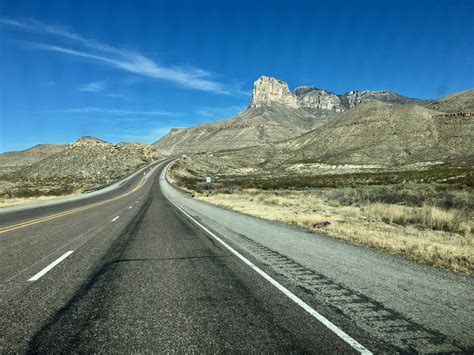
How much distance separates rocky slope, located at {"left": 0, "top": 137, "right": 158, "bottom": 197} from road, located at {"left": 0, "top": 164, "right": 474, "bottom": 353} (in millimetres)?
83377

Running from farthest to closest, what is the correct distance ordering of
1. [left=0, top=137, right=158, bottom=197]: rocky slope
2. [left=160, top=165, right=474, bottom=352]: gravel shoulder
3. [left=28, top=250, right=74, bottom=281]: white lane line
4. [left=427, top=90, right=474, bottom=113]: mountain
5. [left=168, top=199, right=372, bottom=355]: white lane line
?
[left=427, top=90, right=474, bottom=113]: mountain < [left=0, top=137, right=158, bottom=197]: rocky slope < [left=28, top=250, right=74, bottom=281]: white lane line < [left=160, top=165, right=474, bottom=352]: gravel shoulder < [left=168, top=199, right=372, bottom=355]: white lane line

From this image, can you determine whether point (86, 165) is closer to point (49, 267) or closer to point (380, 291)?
point (49, 267)

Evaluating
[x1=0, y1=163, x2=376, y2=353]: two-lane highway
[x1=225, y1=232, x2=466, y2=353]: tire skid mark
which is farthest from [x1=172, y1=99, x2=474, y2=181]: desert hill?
[x1=225, y1=232, x2=466, y2=353]: tire skid mark

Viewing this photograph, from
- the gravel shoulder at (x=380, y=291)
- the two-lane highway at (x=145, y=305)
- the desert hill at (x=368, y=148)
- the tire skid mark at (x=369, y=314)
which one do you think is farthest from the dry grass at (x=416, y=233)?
the desert hill at (x=368, y=148)

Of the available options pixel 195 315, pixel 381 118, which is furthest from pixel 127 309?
pixel 381 118

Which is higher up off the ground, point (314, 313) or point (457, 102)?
point (457, 102)

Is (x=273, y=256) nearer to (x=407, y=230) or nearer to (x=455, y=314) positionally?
(x=455, y=314)

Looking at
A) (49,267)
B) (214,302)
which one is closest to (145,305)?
(214,302)

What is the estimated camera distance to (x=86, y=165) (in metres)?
106

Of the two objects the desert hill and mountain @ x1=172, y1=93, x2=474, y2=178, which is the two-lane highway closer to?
mountain @ x1=172, y1=93, x2=474, y2=178

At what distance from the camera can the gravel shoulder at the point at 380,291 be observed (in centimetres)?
438

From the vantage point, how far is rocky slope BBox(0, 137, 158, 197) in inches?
3784

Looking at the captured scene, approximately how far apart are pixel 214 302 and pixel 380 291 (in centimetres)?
268

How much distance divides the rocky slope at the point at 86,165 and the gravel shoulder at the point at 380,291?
3300 inches
